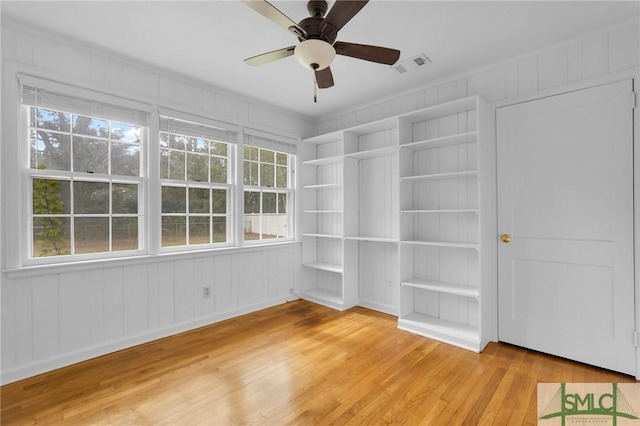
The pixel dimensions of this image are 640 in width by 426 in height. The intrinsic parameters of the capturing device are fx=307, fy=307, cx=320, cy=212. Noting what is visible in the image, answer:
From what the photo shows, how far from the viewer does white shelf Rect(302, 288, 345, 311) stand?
407 cm

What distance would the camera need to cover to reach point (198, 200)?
352 cm

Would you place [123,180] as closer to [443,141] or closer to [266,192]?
[266,192]

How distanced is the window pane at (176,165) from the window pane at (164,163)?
0.10 feet

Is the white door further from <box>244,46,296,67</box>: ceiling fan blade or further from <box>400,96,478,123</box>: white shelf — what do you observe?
<box>244,46,296,67</box>: ceiling fan blade

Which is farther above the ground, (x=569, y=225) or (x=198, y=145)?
(x=198, y=145)

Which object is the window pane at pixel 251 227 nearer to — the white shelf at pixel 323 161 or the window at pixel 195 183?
the window at pixel 195 183

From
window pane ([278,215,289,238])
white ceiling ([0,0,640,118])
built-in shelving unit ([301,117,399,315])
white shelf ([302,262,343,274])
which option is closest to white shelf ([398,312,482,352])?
built-in shelving unit ([301,117,399,315])

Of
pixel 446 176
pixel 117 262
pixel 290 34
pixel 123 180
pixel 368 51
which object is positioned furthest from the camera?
pixel 446 176

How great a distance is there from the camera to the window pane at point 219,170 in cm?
367

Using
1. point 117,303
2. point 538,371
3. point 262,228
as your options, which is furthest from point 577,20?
point 117,303

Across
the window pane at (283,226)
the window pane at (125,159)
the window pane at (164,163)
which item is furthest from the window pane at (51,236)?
the window pane at (283,226)

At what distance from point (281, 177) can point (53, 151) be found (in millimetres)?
2507

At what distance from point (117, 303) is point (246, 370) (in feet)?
4.59

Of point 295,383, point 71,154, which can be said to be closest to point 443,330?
point 295,383
